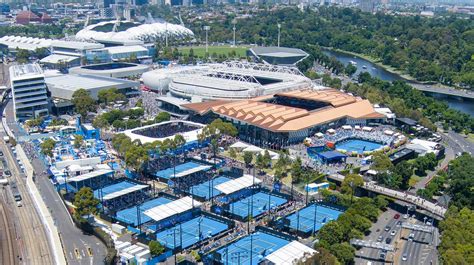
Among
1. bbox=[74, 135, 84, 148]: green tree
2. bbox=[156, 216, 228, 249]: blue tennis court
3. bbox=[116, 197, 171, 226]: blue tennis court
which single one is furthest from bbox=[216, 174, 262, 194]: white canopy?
bbox=[74, 135, 84, 148]: green tree

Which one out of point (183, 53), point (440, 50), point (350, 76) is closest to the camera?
point (350, 76)

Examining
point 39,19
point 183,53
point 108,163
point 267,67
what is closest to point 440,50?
point 267,67

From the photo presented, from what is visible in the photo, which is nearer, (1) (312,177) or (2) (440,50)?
(1) (312,177)

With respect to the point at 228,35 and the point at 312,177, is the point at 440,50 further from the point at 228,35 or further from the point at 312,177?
the point at 312,177

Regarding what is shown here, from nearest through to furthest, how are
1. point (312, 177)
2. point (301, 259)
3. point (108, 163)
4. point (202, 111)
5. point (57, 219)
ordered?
point (301, 259) < point (57, 219) < point (312, 177) < point (108, 163) < point (202, 111)

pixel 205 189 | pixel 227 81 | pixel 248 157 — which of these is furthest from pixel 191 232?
pixel 227 81

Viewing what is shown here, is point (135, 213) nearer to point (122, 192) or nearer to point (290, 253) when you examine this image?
point (122, 192)

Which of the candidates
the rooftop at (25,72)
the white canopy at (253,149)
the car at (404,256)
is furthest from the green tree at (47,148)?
the car at (404,256)
